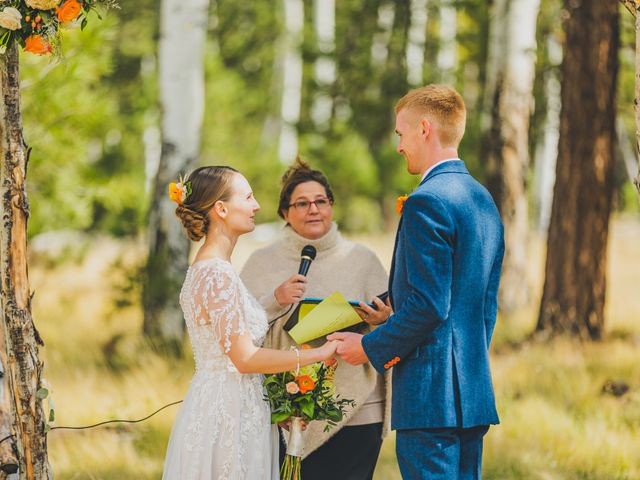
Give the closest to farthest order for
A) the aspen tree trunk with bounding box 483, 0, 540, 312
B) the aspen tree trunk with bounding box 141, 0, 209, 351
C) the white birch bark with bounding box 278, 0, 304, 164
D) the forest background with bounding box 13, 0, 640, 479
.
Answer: the forest background with bounding box 13, 0, 640, 479 → the aspen tree trunk with bounding box 141, 0, 209, 351 → the aspen tree trunk with bounding box 483, 0, 540, 312 → the white birch bark with bounding box 278, 0, 304, 164

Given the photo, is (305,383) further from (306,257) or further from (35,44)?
(35,44)

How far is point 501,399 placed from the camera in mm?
6973

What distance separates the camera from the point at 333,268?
14.2ft

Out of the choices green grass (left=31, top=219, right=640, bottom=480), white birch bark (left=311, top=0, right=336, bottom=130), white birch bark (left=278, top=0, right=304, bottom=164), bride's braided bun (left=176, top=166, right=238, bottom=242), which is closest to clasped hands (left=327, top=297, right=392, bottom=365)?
Answer: bride's braided bun (left=176, top=166, right=238, bottom=242)

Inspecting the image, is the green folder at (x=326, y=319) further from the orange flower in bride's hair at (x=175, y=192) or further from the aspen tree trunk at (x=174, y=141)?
the aspen tree trunk at (x=174, y=141)

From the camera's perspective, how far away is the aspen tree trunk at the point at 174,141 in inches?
328

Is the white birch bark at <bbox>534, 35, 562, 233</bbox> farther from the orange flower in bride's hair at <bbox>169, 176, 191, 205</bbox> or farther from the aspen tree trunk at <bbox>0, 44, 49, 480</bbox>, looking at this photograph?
the aspen tree trunk at <bbox>0, 44, 49, 480</bbox>

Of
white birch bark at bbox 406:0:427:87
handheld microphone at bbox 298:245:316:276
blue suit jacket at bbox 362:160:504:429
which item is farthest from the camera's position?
white birch bark at bbox 406:0:427:87

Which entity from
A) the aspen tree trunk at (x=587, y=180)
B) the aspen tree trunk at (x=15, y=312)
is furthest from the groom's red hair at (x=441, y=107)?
the aspen tree trunk at (x=587, y=180)

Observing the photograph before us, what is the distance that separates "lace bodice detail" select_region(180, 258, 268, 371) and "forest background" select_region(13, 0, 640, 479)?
6.37 ft

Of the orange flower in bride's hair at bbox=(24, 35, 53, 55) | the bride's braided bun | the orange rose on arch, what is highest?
the orange rose on arch

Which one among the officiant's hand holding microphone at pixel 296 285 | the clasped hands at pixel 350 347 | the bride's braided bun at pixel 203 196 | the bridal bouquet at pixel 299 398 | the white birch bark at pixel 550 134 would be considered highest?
the white birch bark at pixel 550 134

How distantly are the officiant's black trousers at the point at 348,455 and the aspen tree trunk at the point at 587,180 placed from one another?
468 cm

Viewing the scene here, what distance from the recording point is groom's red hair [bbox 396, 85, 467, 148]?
333 cm
